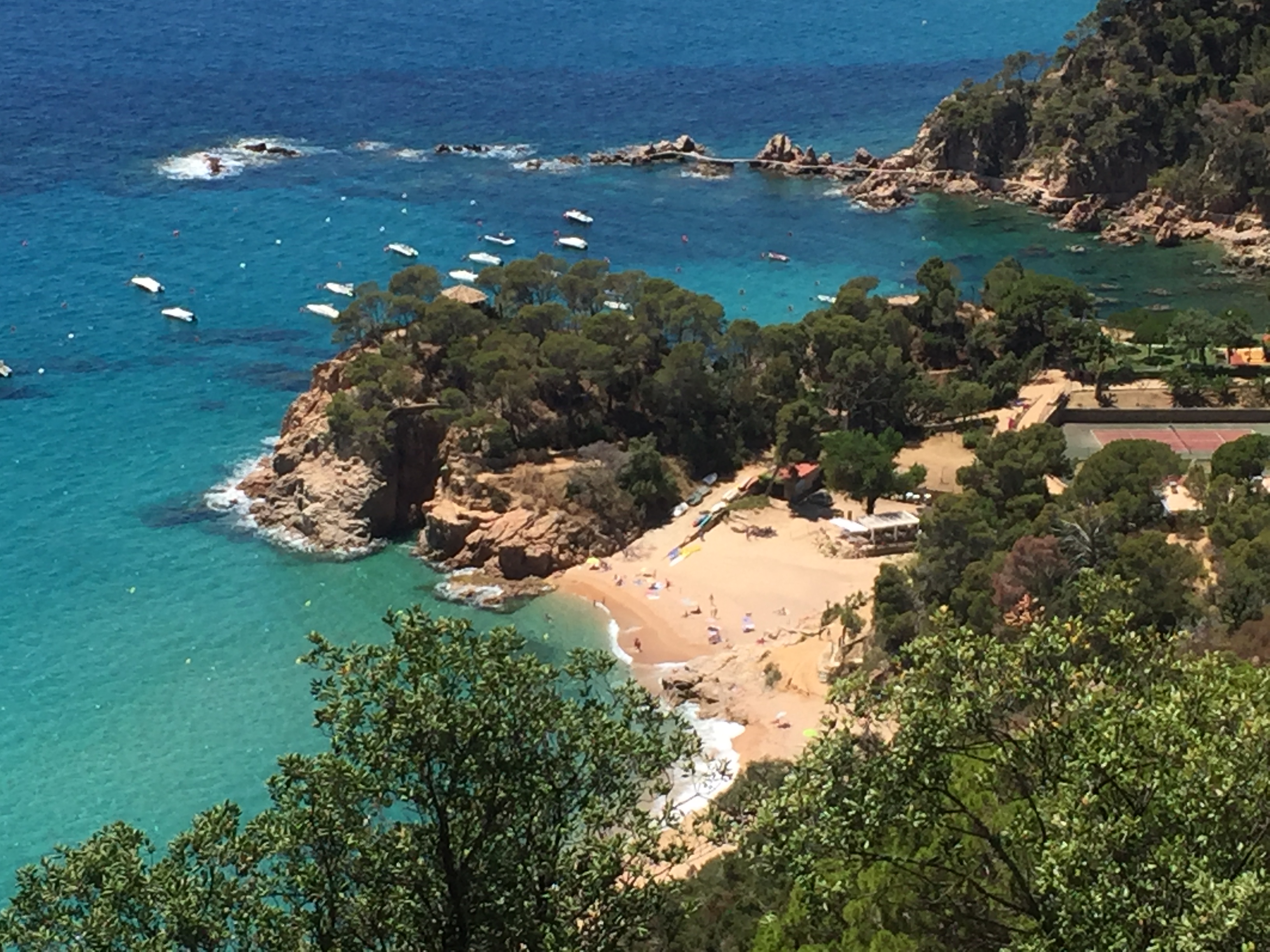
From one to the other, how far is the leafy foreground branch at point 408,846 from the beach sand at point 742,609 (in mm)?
17628

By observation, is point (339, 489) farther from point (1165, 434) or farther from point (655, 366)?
point (1165, 434)

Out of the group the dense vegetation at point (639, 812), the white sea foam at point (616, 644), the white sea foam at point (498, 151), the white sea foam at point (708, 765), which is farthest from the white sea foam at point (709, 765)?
the white sea foam at point (498, 151)

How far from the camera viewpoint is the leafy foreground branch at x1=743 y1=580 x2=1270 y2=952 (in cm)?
1148

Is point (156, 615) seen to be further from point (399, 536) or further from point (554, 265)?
point (554, 265)

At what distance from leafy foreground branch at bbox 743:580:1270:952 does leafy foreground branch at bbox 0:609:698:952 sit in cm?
219

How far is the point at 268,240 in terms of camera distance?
7338 cm

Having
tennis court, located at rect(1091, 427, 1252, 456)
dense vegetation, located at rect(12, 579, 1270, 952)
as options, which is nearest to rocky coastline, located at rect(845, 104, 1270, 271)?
tennis court, located at rect(1091, 427, 1252, 456)

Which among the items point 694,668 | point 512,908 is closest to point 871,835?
point 512,908

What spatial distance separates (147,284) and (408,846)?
5757 cm

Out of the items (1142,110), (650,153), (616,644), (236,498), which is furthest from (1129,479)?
(650,153)

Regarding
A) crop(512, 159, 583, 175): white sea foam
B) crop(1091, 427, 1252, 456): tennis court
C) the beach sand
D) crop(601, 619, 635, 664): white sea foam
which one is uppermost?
crop(512, 159, 583, 175): white sea foam

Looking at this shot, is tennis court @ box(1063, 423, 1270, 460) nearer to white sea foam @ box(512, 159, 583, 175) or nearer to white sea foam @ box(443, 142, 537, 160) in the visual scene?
white sea foam @ box(512, 159, 583, 175)

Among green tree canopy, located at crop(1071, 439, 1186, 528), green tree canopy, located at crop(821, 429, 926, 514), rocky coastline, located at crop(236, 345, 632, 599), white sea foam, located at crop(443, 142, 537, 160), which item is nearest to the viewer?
green tree canopy, located at crop(1071, 439, 1186, 528)

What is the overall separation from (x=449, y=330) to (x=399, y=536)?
Answer: 899 cm
